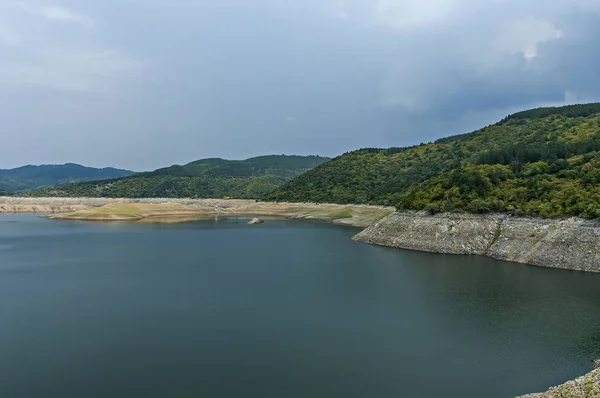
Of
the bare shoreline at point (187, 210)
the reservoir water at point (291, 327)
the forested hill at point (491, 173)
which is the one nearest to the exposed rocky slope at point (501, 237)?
the forested hill at point (491, 173)

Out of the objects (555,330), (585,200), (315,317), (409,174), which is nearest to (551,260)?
(585,200)

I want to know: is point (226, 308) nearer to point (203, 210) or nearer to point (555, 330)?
point (555, 330)

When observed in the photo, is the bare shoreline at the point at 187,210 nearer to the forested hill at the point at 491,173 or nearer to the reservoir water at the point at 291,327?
the forested hill at the point at 491,173

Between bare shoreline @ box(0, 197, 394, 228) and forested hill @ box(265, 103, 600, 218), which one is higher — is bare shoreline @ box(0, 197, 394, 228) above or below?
below

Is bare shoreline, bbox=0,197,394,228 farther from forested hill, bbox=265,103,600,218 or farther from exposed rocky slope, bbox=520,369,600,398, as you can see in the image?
exposed rocky slope, bbox=520,369,600,398

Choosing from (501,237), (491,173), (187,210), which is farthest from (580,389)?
(187,210)

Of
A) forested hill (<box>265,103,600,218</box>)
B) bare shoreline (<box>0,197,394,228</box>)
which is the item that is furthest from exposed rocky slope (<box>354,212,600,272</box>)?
bare shoreline (<box>0,197,394,228</box>)
